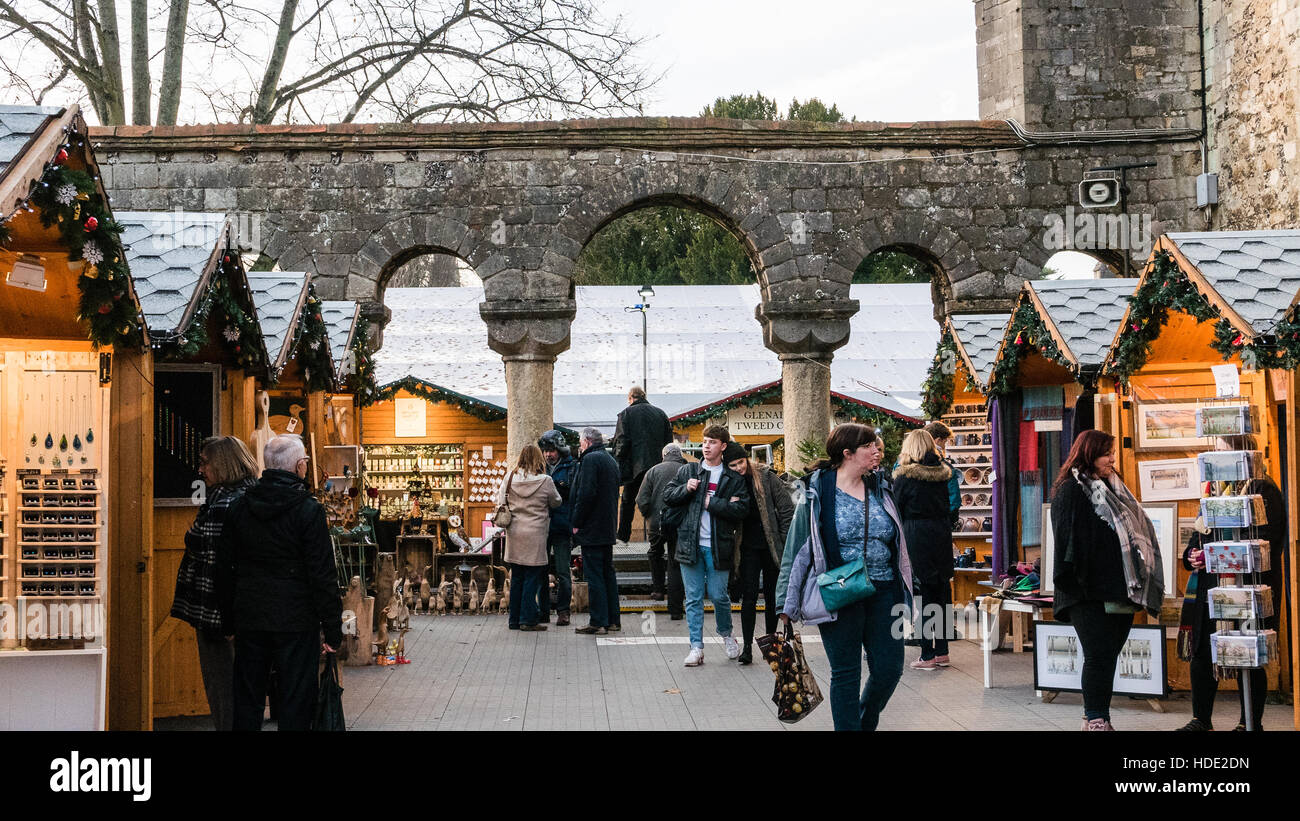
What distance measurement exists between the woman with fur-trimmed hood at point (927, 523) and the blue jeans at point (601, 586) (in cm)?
277

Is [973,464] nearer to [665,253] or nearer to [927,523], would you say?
[927,523]

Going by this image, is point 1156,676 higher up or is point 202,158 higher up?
point 202,158

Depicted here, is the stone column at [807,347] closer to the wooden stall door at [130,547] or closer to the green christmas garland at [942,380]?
the green christmas garland at [942,380]

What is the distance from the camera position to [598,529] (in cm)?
1058

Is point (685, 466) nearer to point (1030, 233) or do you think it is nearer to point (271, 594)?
point (271, 594)

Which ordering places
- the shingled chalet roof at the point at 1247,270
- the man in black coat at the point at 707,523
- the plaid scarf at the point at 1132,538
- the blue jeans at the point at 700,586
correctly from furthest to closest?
1. the blue jeans at the point at 700,586
2. the man in black coat at the point at 707,523
3. the shingled chalet roof at the point at 1247,270
4. the plaid scarf at the point at 1132,538

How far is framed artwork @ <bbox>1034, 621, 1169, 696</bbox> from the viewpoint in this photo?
721 centimetres

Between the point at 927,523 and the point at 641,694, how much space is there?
7.88ft

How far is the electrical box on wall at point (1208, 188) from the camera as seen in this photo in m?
14.6

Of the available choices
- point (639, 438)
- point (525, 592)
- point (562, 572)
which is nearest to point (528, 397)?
point (639, 438)

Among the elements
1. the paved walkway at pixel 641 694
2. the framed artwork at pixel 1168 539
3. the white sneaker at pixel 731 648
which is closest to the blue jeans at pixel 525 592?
the paved walkway at pixel 641 694

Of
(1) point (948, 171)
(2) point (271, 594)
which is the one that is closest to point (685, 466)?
(2) point (271, 594)
